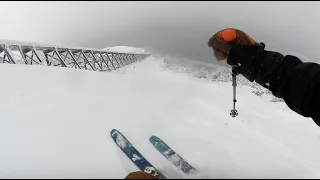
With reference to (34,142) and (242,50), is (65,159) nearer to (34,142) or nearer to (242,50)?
(34,142)

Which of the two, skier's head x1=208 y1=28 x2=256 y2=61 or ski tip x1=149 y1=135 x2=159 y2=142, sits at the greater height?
skier's head x1=208 y1=28 x2=256 y2=61

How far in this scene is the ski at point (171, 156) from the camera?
4.11 m

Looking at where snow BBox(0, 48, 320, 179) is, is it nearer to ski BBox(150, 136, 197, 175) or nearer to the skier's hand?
ski BBox(150, 136, 197, 175)

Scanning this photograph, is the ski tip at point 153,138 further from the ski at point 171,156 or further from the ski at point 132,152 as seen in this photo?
the ski at point 132,152

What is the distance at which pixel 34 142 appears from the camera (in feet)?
15.3

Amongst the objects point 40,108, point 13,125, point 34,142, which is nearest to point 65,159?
point 34,142

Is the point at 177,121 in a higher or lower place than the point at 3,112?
lower

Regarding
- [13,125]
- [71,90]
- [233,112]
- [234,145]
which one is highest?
[71,90]

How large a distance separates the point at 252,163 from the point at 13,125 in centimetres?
456

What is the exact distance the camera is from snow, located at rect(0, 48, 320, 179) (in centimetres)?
408

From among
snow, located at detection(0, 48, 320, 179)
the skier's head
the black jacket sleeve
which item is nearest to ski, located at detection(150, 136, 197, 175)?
snow, located at detection(0, 48, 320, 179)

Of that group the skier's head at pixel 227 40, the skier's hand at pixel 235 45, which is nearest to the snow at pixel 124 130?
the skier's hand at pixel 235 45

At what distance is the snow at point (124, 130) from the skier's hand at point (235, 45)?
1.40m

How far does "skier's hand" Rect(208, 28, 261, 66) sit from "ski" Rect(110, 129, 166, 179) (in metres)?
2.04
